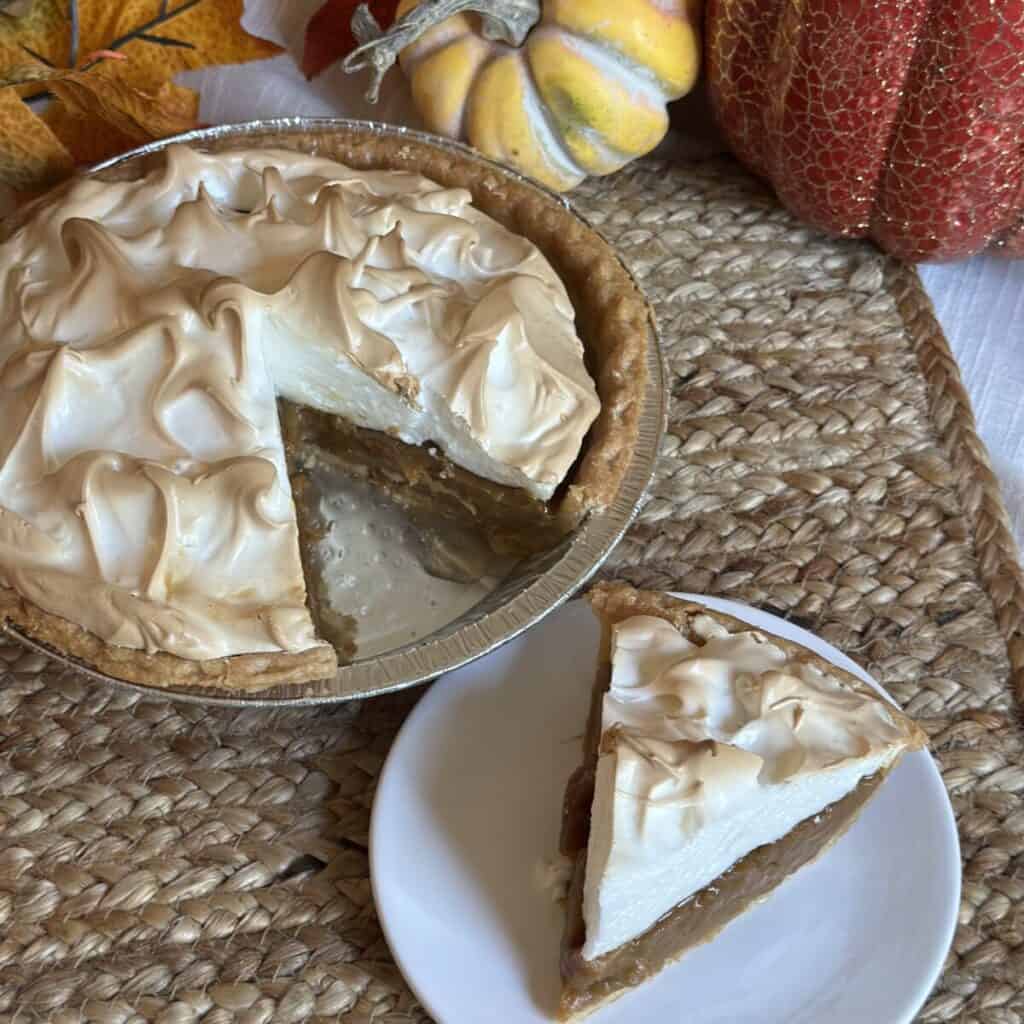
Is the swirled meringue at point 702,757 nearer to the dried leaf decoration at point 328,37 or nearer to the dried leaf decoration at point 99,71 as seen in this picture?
the dried leaf decoration at point 99,71

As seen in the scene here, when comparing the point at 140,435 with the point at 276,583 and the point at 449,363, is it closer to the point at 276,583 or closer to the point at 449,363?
the point at 276,583

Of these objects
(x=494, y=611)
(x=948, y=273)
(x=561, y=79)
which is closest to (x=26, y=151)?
(x=561, y=79)

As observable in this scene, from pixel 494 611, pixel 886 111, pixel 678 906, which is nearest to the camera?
pixel 678 906

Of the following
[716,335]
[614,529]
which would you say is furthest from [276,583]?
[716,335]

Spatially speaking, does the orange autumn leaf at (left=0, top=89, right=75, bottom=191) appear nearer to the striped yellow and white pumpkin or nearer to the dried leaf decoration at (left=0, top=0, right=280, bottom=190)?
the dried leaf decoration at (left=0, top=0, right=280, bottom=190)

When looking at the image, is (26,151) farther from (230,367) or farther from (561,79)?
(561,79)
